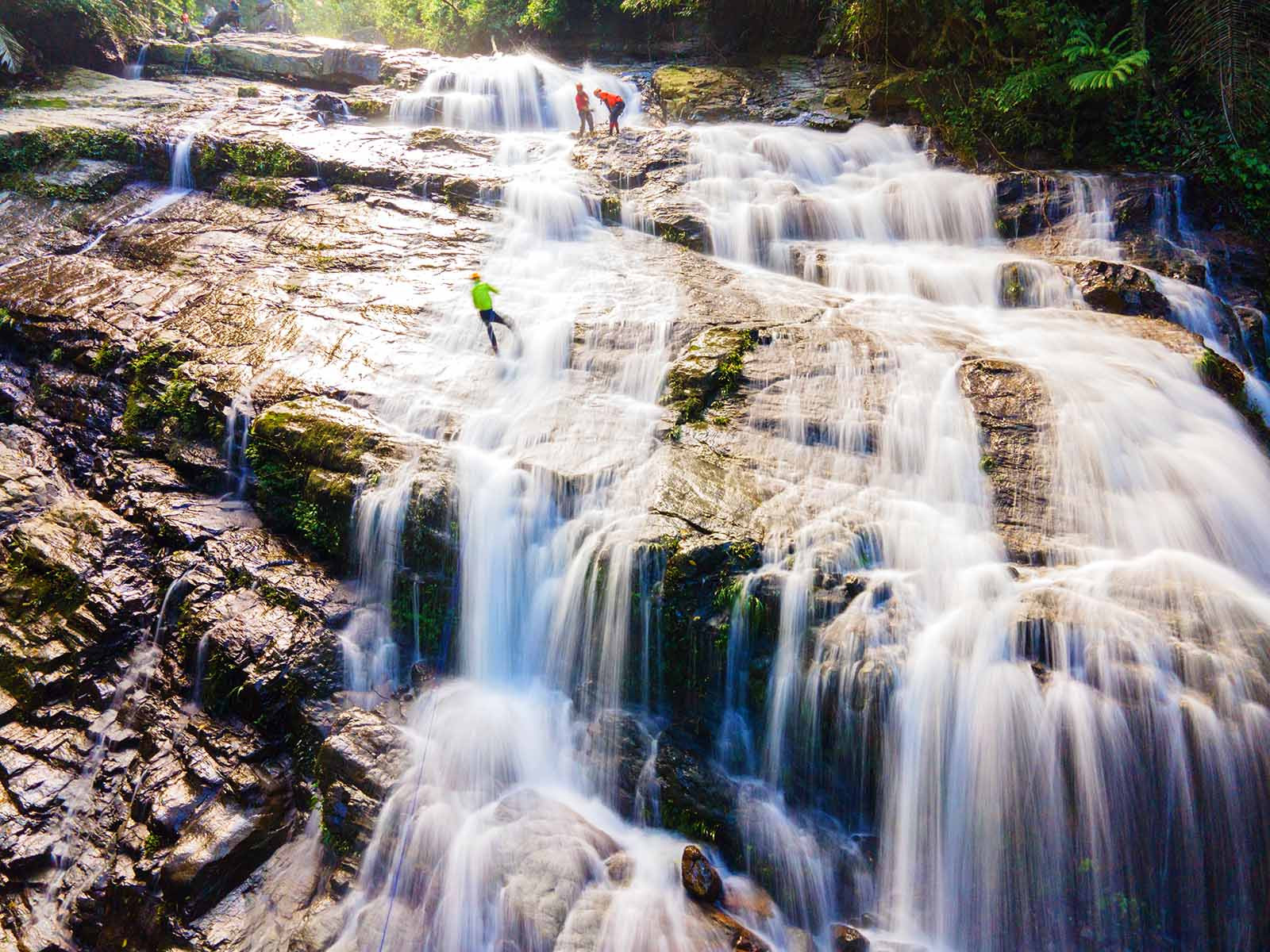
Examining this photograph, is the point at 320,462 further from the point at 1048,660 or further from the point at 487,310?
the point at 1048,660

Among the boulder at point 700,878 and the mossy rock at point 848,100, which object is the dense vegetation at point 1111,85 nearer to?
the mossy rock at point 848,100

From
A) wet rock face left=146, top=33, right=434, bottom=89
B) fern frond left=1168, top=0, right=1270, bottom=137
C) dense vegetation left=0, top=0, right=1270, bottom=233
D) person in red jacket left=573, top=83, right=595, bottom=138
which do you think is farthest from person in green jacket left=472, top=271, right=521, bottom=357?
wet rock face left=146, top=33, right=434, bottom=89

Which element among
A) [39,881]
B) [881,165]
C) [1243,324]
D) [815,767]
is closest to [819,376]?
[815,767]

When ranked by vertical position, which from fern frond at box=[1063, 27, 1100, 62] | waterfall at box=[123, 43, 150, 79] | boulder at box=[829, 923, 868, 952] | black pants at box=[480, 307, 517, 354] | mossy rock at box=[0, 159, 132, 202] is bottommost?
boulder at box=[829, 923, 868, 952]

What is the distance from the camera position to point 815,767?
5.01 meters

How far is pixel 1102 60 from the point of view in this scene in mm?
10570

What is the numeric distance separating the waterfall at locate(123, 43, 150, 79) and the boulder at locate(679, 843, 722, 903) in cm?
2213

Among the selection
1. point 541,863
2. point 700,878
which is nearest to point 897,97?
point 700,878

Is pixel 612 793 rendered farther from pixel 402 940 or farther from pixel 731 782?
pixel 402 940

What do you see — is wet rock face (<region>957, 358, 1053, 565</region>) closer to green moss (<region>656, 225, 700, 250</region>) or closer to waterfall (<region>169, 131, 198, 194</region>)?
green moss (<region>656, 225, 700, 250</region>)

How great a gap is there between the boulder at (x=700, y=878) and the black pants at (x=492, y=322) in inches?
239

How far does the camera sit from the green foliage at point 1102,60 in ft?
32.0

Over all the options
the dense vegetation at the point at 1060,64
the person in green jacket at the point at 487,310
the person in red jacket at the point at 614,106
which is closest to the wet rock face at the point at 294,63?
the dense vegetation at the point at 1060,64

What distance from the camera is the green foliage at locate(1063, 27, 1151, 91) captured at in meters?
9.77
